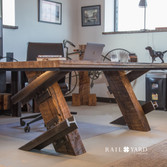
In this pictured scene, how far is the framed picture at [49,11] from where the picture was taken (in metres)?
5.97

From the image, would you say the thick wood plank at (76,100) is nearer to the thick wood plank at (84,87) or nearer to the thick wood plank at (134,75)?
Result: the thick wood plank at (84,87)

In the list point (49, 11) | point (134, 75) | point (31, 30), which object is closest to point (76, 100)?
point (31, 30)

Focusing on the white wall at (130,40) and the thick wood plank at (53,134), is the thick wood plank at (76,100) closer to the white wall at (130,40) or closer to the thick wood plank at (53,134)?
the white wall at (130,40)

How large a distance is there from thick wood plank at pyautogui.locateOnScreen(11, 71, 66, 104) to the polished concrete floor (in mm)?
469

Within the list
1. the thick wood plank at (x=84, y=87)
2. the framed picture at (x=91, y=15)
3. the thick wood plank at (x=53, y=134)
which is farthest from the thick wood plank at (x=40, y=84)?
the framed picture at (x=91, y=15)

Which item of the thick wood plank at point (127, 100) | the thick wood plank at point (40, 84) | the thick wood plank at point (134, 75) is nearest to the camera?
the thick wood plank at point (40, 84)

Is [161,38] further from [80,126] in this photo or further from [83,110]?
[80,126]

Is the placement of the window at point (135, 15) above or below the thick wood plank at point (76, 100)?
above

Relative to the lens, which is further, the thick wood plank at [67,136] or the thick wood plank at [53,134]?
the thick wood plank at [67,136]

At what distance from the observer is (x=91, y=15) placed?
6.55m

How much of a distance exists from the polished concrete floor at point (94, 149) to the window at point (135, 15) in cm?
223

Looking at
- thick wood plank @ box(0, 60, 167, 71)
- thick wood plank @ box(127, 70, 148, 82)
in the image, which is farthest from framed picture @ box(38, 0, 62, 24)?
thick wood plank @ box(0, 60, 167, 71)

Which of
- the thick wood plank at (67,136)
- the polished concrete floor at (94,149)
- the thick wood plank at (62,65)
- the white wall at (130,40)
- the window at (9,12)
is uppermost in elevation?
the window at (9,12)
